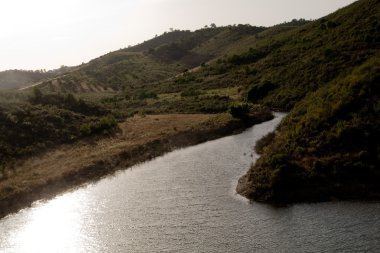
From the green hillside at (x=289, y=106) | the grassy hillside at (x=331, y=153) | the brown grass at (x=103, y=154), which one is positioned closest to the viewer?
the grassy hillside at (x=331, y=153)

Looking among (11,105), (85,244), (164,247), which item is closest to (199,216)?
(164,247)

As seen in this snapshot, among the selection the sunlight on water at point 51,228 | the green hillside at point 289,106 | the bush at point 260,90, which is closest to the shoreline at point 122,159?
the sunlight on water at point 51,228

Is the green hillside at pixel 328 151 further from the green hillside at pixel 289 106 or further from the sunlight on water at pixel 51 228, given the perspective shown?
the sunlight on water at pixel 51 228

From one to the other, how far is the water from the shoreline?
2.32 meters

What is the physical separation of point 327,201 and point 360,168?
548 centimetres

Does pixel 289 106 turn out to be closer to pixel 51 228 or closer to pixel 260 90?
pixel 260 90

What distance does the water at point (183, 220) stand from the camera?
117ft

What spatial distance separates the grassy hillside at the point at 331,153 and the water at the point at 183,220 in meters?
2.26

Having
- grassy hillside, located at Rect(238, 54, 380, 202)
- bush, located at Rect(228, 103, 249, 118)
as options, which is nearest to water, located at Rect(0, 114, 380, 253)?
grassy hillside, located at Rect(238, 54, 380, 202)

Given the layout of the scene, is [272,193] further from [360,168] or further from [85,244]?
[85,244]

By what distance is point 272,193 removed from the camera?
4406 centimetres

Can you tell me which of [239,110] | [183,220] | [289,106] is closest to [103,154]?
[183,220]

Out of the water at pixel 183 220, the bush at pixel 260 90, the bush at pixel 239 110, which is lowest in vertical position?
the water at pixel 183 220

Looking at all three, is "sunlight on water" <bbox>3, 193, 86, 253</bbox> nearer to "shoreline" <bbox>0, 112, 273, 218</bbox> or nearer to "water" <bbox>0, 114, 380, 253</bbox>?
"water" <bbox>0, 114, 380, 253</bbox>
